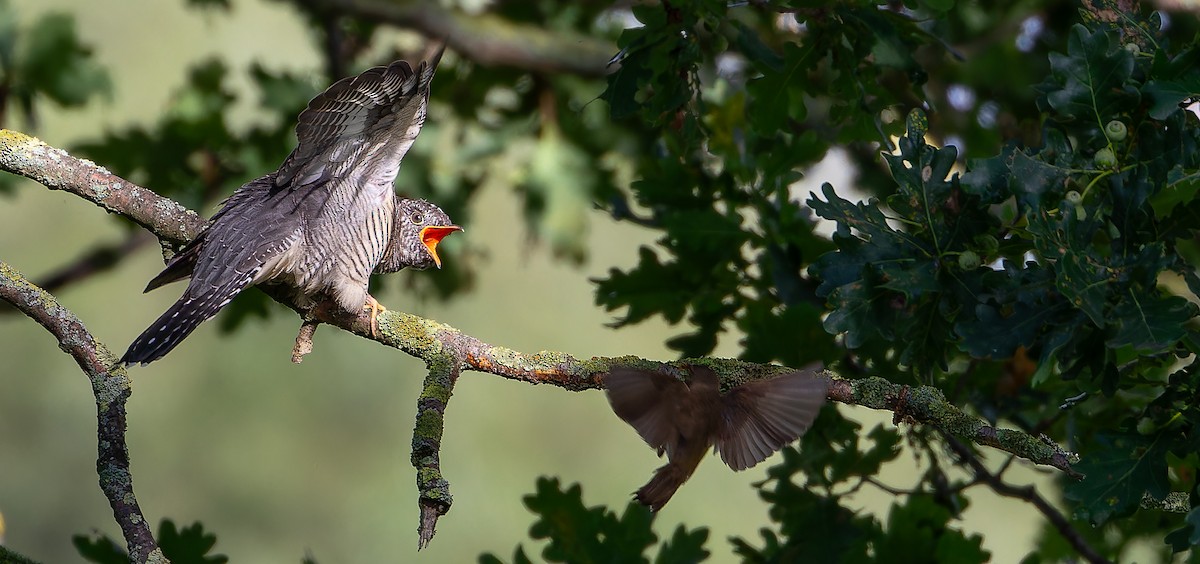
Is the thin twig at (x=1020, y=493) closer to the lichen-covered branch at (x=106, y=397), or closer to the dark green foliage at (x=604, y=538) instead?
the dark green foliage at (x=604, y=538)

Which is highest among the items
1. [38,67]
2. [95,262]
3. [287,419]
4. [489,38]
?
[287,419]

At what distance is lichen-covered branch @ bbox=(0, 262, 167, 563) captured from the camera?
231 cm

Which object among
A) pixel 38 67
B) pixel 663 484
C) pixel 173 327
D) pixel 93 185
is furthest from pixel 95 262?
pixel 663 484

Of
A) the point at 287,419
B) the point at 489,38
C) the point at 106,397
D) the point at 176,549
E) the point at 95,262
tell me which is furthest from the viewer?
the point at 287,419

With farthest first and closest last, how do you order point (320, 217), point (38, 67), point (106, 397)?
point (38, 67) → point (320, 217) → point (106, 397)

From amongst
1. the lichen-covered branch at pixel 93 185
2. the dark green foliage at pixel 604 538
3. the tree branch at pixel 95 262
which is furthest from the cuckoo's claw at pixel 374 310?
the tree branch at pixel 95 262

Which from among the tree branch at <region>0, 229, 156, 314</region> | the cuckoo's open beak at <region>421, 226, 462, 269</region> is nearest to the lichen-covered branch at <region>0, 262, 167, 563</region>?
the cuckoo's open beak at <region>421, 226, 462, 269</region>

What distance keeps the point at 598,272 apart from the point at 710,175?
7.42 metres

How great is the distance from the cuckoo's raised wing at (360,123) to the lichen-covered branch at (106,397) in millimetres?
700

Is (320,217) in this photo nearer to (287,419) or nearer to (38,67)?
(38,67)

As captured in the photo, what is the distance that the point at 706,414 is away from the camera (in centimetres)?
252

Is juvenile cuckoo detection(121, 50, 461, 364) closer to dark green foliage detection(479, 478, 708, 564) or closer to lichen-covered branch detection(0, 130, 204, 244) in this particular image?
lichen-covered branch detection(0, 130, 204, 244)

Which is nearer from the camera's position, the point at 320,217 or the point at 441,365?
the point at 441,365

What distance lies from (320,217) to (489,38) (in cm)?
241
